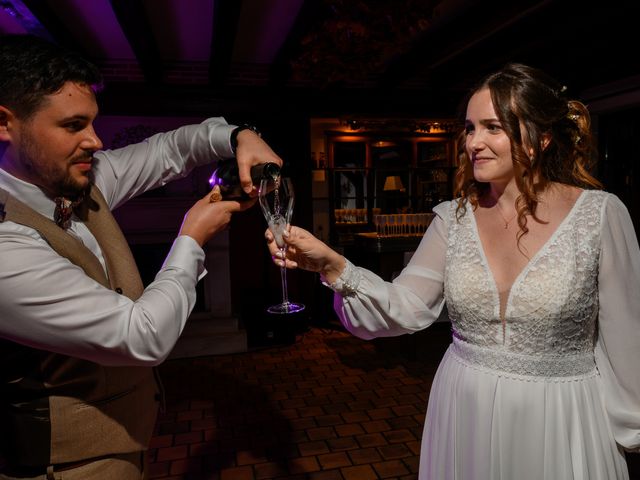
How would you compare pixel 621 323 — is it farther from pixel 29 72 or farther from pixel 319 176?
pixel 319 176

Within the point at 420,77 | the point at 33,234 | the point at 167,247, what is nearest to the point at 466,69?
the point at 420,77

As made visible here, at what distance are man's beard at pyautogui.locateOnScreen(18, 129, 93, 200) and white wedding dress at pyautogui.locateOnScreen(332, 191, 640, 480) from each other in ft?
3.22

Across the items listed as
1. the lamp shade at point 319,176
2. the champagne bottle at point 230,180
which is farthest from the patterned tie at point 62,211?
the lamp shade at point 319,176

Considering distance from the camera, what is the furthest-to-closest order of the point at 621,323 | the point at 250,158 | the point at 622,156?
1. the point at 622,156
2. the point at 250,158
3. the point at 621,323

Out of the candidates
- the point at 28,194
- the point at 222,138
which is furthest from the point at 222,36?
the point at 28,194

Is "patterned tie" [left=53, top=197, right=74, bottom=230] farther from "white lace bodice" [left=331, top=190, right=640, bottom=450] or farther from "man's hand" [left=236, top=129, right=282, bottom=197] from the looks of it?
"white lace bodice" [left=331, top=190, right=640, bottom=450]

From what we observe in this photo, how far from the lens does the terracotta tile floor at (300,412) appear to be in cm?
304

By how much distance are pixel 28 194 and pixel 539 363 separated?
166 cm

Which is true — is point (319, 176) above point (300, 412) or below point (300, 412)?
above

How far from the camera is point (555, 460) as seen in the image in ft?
A: 4.61

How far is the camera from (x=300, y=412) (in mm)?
3824

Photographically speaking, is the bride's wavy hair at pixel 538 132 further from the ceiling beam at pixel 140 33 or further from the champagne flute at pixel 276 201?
the ceiling beam at pixel 140 33

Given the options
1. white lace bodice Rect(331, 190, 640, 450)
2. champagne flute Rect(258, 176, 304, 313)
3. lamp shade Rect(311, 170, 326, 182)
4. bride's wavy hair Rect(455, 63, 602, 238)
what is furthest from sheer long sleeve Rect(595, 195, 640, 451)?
lamp shade Rect(311, 170, 326, 182)

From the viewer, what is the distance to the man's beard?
1.31 metres
